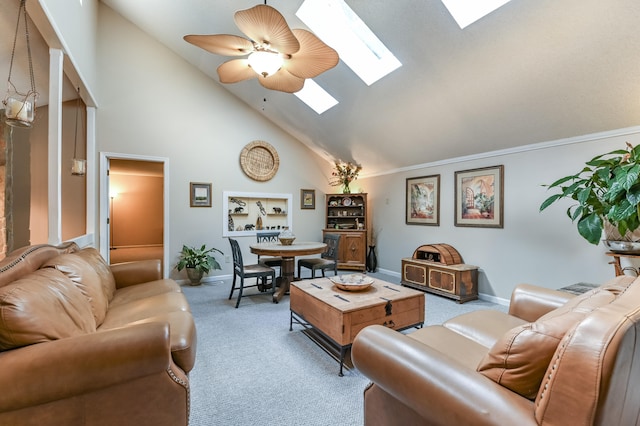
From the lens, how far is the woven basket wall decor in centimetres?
532

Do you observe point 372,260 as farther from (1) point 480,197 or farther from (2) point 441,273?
(1) point 480,197

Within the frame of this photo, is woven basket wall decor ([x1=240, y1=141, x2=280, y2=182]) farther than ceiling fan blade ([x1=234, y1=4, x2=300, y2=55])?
Yes

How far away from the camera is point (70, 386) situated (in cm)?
113

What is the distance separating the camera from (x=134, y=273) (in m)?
2.88

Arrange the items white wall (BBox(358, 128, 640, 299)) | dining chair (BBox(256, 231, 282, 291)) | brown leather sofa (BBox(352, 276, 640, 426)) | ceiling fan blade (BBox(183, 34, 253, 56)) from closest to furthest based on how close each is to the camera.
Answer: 1. brown leather sofa (BBox(352, 276, 640, 426))
2. ceiling fan blade (BBox(183, 34, 253, 56))
3. white wall (BBox(358, 128, 640, 299))
4. dining chair (BBox(256, 231, 282, 291))

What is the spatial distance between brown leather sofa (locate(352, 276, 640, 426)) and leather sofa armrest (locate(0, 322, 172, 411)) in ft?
2.93

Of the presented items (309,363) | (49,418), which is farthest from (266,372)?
(49,418)

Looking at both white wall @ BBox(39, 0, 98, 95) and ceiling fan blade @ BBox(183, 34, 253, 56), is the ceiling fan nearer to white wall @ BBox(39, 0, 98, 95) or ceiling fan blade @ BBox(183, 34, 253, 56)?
ceiling fan blade @ BBox(183, 34, 253, 56)

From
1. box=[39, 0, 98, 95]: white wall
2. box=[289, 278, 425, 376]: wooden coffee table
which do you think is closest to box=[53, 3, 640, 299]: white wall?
box=[39, 0, 98, 95]: white wall

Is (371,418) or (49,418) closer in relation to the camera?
(49,418)

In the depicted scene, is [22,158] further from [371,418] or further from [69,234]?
[371,418]

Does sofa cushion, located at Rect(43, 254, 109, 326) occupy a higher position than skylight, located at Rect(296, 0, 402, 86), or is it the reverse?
skylight, located at Rect(296, 0, 402, 86)

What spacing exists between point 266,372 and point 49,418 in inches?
50.8

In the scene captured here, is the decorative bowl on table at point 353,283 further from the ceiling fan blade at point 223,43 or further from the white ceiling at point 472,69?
the white ceiling at point 472,69
